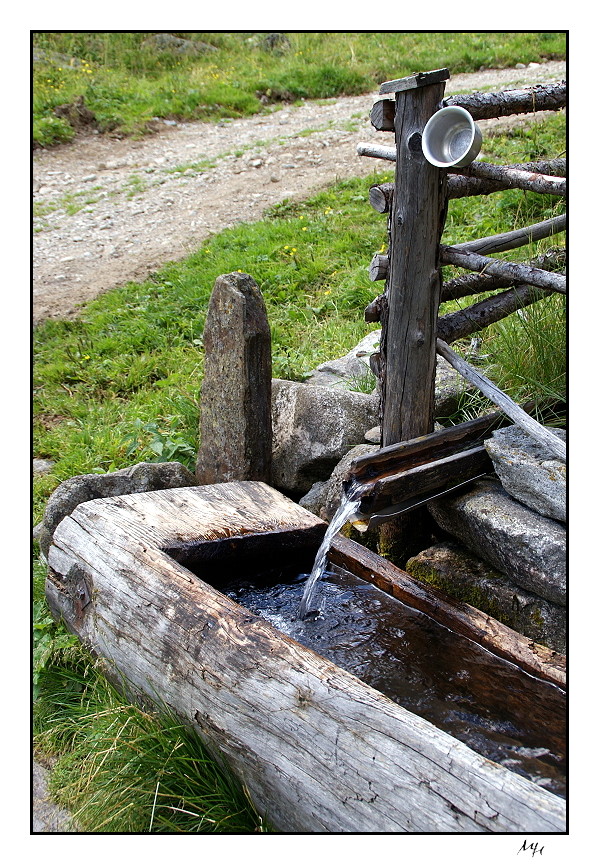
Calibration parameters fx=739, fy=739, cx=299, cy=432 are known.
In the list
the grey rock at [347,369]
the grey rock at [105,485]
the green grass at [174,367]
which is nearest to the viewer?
the green grass at [174,367]

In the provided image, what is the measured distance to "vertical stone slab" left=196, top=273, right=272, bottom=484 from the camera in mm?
4055

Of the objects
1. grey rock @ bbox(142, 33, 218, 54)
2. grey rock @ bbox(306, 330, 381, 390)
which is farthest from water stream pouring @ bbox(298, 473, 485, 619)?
grey rock @ bbox(142, 33, 218, 54)

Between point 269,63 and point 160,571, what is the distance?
11719 mm

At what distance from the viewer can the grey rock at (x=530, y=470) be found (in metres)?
2.99

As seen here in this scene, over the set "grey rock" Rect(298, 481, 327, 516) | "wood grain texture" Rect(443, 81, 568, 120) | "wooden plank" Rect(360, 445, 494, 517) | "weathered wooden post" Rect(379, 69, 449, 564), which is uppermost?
"wood grain texture" Rect(443, 81, 568, 120)

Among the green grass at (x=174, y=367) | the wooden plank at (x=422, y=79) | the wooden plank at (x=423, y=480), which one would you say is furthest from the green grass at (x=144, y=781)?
the wooden plank at (x=422, y=79)

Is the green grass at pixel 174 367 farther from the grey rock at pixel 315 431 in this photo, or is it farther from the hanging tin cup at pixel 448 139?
the hanging tin cup at pixel 448 139

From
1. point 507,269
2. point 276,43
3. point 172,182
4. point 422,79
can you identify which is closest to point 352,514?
point 507,269

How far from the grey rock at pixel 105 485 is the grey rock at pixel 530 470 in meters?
1.89

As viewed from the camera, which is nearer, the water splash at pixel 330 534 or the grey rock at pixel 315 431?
the water splash at pixel 330 534

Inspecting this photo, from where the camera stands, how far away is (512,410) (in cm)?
315

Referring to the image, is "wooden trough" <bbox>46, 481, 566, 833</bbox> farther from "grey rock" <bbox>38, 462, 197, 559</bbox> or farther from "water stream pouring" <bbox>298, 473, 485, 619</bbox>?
"grey rock" <bbox>38, 462, 197, 559</bbox>

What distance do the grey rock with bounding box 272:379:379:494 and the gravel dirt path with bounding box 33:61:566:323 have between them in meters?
3.56

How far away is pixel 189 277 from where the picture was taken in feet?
24.2
